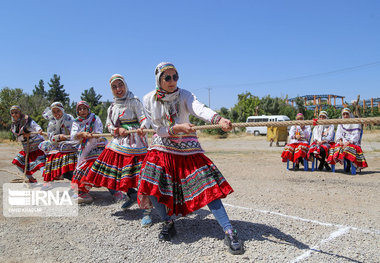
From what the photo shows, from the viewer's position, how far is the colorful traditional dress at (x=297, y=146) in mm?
8547

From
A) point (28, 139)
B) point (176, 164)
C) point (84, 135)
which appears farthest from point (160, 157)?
point (28, 139)

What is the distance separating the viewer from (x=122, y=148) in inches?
171

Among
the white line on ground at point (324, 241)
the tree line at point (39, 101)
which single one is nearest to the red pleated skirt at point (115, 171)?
the white line on ground at point (324, 241)

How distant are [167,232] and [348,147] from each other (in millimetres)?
6142

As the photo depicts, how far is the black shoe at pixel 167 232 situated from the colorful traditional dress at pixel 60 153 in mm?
2838

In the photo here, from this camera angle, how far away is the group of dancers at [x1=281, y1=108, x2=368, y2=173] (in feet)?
25.6

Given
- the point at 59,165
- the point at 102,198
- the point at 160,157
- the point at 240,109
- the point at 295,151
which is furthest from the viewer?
the point at 240,109

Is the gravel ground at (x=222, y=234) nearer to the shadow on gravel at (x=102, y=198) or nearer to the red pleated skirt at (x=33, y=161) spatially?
the shadow on gravel at (x=102, y=198)

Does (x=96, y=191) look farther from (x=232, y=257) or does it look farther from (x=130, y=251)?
(x=232, y=257)

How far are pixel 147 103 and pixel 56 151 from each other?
10.4 ft

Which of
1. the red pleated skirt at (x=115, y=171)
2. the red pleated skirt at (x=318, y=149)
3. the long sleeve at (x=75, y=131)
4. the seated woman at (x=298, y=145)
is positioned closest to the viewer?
the red pleated skirt at (x=115, y=171)

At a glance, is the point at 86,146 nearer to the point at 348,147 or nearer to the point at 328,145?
the point at 348,147

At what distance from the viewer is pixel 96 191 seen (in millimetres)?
6160

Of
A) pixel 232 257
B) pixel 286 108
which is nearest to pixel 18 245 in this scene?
pixel 232 257
